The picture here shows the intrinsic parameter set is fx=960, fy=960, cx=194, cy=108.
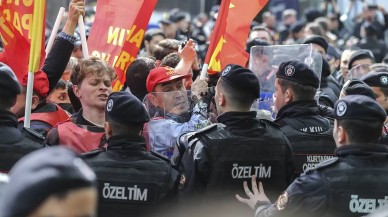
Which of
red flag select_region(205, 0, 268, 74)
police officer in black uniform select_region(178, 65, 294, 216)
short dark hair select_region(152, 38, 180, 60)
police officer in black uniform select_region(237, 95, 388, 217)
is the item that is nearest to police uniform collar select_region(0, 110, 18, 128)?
police officer in black uniform select_region(178, 65, 294, 216)

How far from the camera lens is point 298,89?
6969 millimetres

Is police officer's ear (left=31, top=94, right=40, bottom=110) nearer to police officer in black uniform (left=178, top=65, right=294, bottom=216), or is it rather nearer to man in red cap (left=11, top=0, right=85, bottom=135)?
man in red cap (left=11, top=0, right=85, bottom=135)

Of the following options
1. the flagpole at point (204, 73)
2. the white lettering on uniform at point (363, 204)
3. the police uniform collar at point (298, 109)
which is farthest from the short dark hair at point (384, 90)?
the white lettering on uniform at point (363, 204)

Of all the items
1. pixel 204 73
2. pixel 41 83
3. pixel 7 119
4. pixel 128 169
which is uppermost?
pixel 204 73

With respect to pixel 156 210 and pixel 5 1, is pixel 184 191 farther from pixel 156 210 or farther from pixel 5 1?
pixel 5 1

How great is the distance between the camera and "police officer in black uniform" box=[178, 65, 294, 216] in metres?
5.82

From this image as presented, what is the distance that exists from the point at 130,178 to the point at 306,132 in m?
1.89

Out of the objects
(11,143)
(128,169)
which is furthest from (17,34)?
(128,169)

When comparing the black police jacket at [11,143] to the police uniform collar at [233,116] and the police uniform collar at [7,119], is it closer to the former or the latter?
the police uniform collar at [7,119]

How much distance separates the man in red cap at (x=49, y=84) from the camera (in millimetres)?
6918

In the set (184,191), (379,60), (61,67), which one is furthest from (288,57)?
(379,60)

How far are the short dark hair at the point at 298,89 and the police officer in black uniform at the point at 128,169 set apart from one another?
168 cm

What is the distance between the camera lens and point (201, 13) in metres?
21.6

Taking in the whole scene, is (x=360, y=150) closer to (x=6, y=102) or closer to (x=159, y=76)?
(x=6, y=102)
